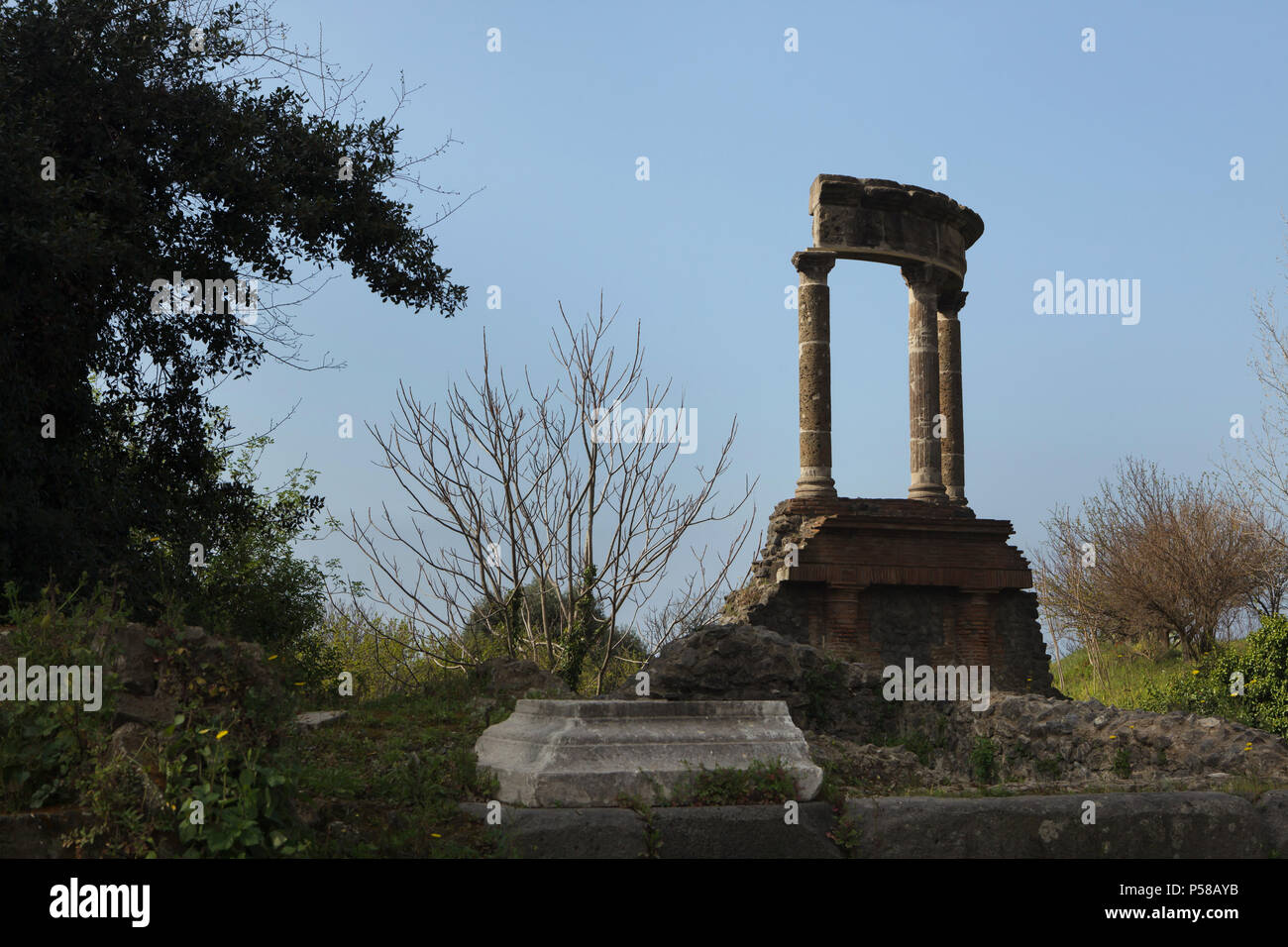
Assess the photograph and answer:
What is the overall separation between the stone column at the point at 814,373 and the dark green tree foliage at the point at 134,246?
6882 mm

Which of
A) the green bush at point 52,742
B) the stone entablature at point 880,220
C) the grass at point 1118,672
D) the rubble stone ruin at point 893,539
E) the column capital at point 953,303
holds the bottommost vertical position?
the grass at point 1118,672

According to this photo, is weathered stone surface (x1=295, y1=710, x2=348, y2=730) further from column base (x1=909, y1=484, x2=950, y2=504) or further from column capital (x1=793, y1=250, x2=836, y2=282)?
column base (x1=909, y1=484, x2=950, y2=504)

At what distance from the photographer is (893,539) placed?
16734 millimetres

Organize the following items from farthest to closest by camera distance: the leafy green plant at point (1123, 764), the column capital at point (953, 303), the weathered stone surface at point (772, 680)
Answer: the column capital at point (953, 303)
the weathered stone surface at point (772, 680)
the leafy green plant at point (1123, 764)

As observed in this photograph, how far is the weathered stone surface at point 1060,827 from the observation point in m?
5.79

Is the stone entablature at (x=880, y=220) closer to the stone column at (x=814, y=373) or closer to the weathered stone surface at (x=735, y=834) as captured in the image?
the stone column at (x=814, y=373)

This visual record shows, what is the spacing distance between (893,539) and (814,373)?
2786 millimetres

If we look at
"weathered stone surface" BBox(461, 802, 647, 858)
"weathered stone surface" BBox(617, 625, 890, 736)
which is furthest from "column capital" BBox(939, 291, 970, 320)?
"weathered stone surface" BBox(461, 802, 647, 858)

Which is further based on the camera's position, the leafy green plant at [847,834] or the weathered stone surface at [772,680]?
the weathered stone surface at [772,680]

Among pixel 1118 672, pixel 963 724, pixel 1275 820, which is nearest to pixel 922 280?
pixel 963 724

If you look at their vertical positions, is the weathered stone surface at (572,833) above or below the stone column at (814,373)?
below

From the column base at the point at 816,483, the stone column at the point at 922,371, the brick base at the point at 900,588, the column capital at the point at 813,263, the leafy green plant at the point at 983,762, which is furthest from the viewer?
the stone column at the point at 922,371

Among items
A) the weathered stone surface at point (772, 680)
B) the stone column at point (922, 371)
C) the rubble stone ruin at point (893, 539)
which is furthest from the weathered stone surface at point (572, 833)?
the stone column at point (922, 371)

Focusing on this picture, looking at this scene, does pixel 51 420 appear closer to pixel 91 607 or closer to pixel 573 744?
pixel 91 607
